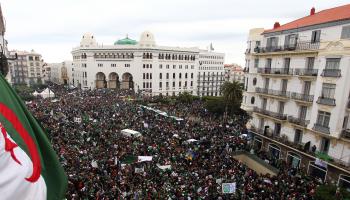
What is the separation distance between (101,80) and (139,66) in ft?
54.9

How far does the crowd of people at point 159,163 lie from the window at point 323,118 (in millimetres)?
4599

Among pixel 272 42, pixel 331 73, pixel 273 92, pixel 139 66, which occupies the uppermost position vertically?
pixel 272 42

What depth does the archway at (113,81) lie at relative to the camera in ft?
275

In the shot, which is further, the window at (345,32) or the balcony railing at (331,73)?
the balcony railing at (331,73)

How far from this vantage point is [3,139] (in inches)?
127

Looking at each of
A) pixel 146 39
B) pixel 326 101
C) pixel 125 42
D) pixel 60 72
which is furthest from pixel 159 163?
pixel 60 72

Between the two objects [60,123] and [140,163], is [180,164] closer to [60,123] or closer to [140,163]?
[140,163]

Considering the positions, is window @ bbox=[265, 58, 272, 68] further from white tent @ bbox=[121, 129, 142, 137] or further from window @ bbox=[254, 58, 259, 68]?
white tent @ bbox=[121, 129, 142, 137]

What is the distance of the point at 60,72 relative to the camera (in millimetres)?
124312

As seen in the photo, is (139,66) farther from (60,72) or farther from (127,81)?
(60,72)

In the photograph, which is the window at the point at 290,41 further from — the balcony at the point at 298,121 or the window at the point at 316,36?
the balcony at the point at 298,121

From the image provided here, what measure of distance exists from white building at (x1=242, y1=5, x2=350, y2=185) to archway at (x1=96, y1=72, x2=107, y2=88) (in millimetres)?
64982

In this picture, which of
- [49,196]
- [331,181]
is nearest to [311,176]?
[331,181]

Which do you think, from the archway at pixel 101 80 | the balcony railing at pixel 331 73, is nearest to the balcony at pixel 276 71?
the balcony railing at pixel 331 73
